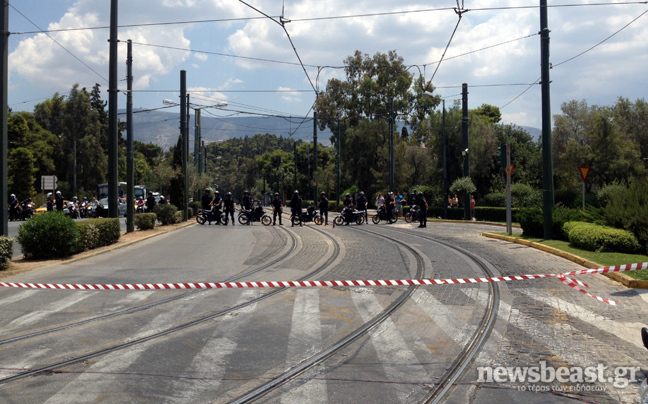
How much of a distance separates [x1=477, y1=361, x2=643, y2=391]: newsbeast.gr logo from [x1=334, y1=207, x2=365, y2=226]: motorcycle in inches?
900

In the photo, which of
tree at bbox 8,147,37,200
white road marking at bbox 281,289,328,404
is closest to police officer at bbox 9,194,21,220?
tree at bbox 8,147,37,200

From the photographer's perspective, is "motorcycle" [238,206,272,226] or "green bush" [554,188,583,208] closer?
"motorcycle" [238,206,272,226]

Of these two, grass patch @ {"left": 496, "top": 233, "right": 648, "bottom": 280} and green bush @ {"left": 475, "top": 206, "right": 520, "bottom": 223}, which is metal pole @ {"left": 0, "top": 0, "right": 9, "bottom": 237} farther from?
green bush @ {"left": 475, "top": 206, "right": 520, "bottom": 223}

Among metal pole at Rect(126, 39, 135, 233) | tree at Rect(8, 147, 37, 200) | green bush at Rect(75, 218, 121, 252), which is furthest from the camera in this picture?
tree at Rect(8, 147, 37, 200)

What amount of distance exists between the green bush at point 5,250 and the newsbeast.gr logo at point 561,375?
426 inches

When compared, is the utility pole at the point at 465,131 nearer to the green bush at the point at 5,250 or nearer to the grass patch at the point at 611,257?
the grass patch at the point at 611,257

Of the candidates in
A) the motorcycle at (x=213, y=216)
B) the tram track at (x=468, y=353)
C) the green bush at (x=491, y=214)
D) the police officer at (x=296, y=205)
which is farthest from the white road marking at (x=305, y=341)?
the green bush at (x=491, y=214)

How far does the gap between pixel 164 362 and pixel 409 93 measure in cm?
6323

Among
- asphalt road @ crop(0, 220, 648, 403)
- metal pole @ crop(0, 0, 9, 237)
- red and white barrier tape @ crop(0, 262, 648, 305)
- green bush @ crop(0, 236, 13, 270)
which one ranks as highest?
metal pole @ crop(0, 0, 9, 237)

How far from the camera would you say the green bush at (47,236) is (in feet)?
47.5

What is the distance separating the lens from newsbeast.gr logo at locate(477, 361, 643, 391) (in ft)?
17.7

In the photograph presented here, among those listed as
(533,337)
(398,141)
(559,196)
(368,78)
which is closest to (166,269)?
(533,337)

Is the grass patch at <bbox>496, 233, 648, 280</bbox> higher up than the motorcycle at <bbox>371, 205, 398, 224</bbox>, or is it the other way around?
the motorcycle at <bbox>371, 205, 398, 224</bbox>

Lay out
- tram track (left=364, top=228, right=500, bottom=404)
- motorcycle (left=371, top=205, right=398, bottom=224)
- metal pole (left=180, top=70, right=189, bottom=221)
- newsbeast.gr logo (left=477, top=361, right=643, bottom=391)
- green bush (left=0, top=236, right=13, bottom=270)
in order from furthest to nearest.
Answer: metal pole (left=180, top=70, right=189, bottom=221) → motorcycle (left=371, top=205, right=398, bottom=224) → green bush (left=0, top=236, right=13, bottom=270) → newsbeast.gr logo (left=477, top=361, right=643, bottom=391) → tram track (left=364, top=228, right=500, bottom=404)
